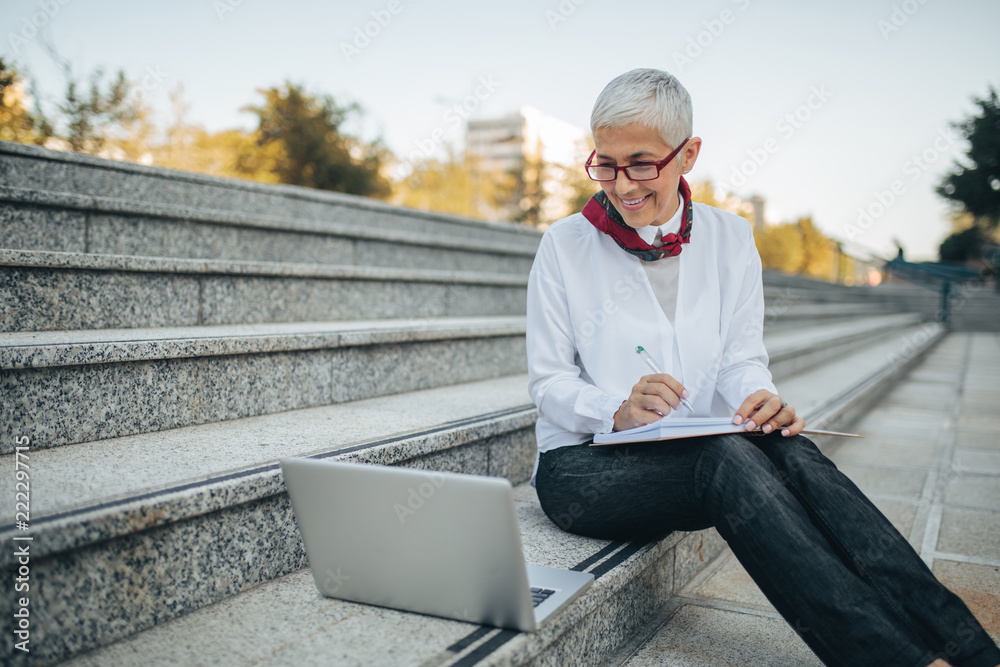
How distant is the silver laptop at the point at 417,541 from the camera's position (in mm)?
1121

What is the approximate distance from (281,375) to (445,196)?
2258cm

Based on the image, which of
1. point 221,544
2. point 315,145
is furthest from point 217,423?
point 315,145

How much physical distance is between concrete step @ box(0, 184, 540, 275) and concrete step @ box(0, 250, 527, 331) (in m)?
0.52

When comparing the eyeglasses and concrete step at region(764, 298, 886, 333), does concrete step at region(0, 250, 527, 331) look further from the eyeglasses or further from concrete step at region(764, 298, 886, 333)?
concrete step at region(764, 298, 886, 333)

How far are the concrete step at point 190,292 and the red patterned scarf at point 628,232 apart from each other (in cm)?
142

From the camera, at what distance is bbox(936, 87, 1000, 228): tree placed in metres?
19.2

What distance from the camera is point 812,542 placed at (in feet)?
4.35

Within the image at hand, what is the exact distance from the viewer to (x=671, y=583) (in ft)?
6.42

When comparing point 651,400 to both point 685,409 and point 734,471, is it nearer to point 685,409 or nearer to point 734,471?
point 734,471

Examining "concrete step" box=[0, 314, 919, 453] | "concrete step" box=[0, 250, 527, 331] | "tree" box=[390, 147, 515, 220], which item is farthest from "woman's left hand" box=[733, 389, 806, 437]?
"tree" box=[390, 147, 515, 220]

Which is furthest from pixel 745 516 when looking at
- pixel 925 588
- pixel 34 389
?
pixel 34 389

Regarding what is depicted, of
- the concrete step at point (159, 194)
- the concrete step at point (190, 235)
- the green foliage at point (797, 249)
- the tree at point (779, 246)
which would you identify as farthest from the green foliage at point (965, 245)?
the concrete step at point (190, 235)

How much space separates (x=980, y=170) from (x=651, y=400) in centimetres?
2356

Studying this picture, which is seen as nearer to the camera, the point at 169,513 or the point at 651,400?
the point at 169,513
